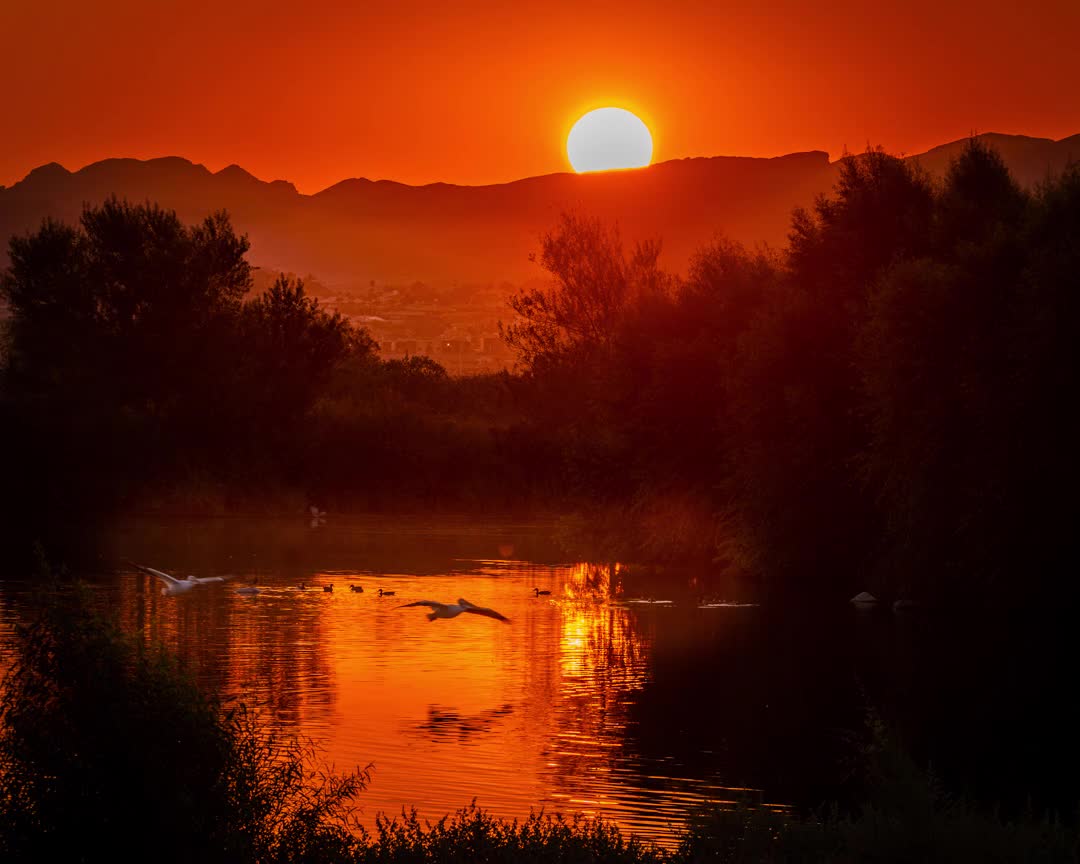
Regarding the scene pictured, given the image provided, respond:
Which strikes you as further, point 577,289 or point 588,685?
point 577,289

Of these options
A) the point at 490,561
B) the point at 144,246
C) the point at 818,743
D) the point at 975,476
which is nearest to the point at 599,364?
the point at 490,561

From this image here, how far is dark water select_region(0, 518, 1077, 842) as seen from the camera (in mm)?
20031

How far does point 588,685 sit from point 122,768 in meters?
14.6

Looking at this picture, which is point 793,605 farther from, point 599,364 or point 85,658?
point 85,658

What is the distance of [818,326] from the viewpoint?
4438 centimetres

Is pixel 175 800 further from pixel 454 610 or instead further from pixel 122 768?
pixel 454 610

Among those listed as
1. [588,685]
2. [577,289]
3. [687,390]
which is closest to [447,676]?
[588,685]

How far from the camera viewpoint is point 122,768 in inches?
526

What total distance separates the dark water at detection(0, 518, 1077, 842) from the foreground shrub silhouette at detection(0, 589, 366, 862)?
0.98 meters

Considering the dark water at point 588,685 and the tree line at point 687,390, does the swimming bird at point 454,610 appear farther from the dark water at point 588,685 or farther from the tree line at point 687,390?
the tree line at point 687,390

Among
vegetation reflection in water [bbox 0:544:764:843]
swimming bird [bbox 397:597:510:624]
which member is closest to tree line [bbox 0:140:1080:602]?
vegetation reflection in water [bbox 0:544:764:843]

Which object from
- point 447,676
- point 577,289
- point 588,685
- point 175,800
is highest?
point 577,289

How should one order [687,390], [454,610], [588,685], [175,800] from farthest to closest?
[687,390]
[454,610]
[588,685]
[175,800]

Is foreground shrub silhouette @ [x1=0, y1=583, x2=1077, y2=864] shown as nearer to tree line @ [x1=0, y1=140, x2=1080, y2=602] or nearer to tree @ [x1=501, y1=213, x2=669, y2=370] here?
tree line @ [x1=0, y1=140, x2=1080, y2=602]
